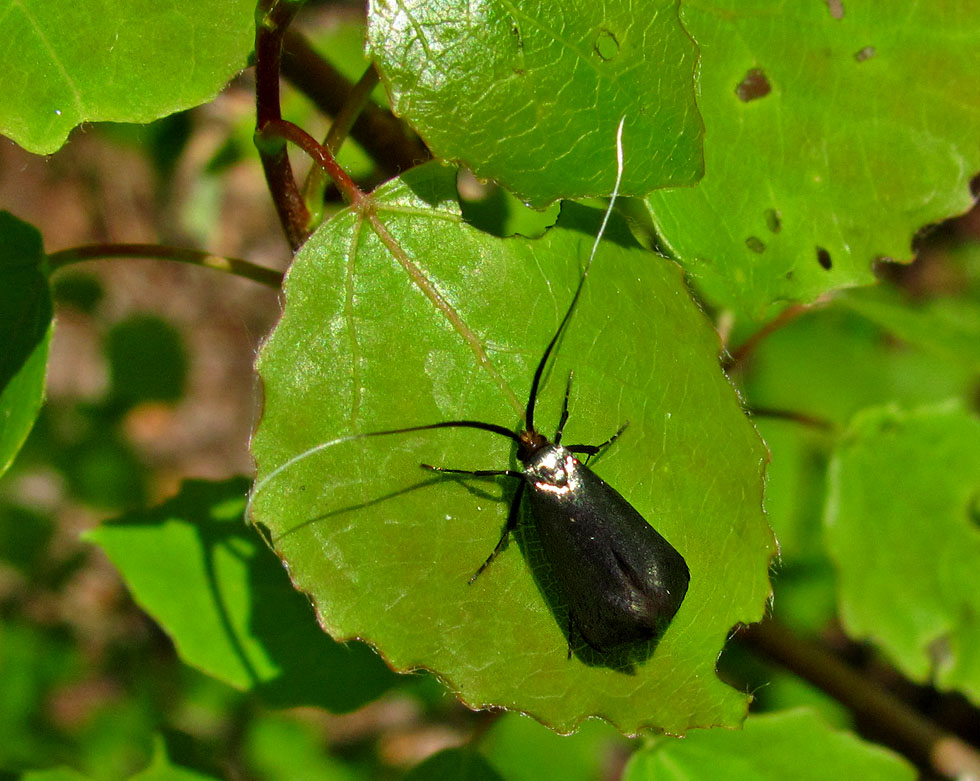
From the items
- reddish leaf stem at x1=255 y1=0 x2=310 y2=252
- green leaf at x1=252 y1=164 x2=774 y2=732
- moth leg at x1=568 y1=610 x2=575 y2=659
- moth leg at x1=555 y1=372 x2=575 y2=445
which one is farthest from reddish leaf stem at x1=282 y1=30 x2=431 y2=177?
moth leg at x1=568 y1=610 x2=575 y2=659

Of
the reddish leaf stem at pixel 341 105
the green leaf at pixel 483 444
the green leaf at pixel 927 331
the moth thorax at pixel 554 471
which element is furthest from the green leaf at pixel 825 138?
the green leaf at pixel 927 331

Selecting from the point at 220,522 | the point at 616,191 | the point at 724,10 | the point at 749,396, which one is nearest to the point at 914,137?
the point at 724,10

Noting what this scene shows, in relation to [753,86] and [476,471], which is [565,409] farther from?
A: [753,86]

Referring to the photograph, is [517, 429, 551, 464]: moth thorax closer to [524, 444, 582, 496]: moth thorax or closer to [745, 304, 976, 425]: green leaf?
[524, 444, 582, 496]: moth thorax

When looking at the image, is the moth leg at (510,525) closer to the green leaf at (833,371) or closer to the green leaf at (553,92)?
the green leaf at (553,92)

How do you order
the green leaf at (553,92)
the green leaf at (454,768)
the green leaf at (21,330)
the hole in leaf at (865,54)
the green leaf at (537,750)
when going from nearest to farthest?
the green leaf at (553,92) → the green leaf at (21,330) → the hole in leaf at (865,54) → the green leaf at (454,768) → the green leaf at (537,750)

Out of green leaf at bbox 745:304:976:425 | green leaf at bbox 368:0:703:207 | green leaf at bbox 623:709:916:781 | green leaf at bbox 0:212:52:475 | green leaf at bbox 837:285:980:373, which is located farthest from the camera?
green leaf at bbox 745:304:976:425

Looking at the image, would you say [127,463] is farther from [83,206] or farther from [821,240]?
[821,240]

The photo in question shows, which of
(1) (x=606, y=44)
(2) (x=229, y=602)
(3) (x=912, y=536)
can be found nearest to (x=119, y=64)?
(1) (x=606, y=44)
